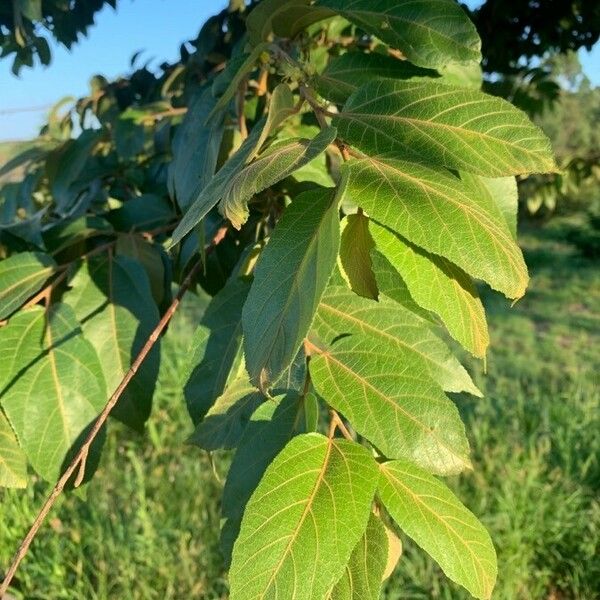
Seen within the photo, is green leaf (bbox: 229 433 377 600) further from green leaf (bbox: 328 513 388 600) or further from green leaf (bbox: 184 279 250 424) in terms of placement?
green leaf (bbox: 184 279 250 424)

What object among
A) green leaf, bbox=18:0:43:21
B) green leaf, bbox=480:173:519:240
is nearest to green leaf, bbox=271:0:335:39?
green leaf, bbox=480:173:519:240

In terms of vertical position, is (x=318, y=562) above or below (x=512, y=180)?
below

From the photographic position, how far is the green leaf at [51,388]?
0.61 meters

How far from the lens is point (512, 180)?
26.7 inches

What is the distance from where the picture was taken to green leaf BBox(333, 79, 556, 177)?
47cm

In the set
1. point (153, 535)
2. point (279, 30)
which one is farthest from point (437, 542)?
point (153, 535)

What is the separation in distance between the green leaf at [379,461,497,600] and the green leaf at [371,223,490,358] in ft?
0.30

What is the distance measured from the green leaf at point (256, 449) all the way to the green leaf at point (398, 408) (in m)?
0.03

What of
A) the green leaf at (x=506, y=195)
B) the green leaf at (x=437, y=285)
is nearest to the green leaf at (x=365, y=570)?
the green leaf at (x=437, y=285)

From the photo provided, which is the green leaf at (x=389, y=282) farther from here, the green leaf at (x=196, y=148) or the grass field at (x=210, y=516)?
the grass field at (x=210, y=516)

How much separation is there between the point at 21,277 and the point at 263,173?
1.27 ft

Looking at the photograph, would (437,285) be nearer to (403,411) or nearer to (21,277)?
(403,411)

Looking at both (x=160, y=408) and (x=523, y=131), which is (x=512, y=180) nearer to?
(x=523, y=131)

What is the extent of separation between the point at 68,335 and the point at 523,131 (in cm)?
42
